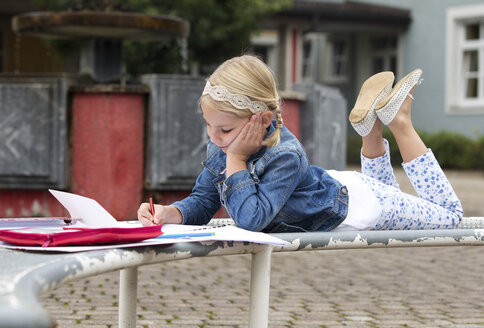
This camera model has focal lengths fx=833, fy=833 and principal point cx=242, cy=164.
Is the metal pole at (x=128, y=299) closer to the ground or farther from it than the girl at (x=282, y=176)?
closer to the ground

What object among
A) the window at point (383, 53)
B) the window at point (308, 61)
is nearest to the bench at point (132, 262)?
the window at point (383, 53)

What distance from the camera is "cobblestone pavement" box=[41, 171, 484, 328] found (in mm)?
3789

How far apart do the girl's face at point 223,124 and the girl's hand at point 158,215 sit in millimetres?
302

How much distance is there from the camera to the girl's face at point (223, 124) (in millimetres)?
2496

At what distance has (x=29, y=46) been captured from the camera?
738 inches

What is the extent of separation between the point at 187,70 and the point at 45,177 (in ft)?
24.0

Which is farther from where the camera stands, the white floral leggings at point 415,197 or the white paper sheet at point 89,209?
the white floral leggings at point 415,197

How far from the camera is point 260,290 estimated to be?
2.16 m

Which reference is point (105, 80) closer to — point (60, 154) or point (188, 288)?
point (60, 154)

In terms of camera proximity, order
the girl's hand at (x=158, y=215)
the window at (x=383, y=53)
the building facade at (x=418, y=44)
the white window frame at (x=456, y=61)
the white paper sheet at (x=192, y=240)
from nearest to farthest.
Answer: the white paper sheet at (x=192, y=240) → the girl's hand at (x=158, y=215) → the building facade at (x=418, y=44) → the white window frame at (x=456, y=61) → the window at (x=383, y=53)

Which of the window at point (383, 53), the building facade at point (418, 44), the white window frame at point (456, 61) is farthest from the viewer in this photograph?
the window at point (383, 53)

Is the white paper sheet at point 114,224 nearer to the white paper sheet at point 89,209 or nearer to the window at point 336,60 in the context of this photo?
the white paper sheet at point 89,209

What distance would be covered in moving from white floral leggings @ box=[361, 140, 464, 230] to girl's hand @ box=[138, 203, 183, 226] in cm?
74

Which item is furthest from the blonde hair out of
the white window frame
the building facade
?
the white window frame
